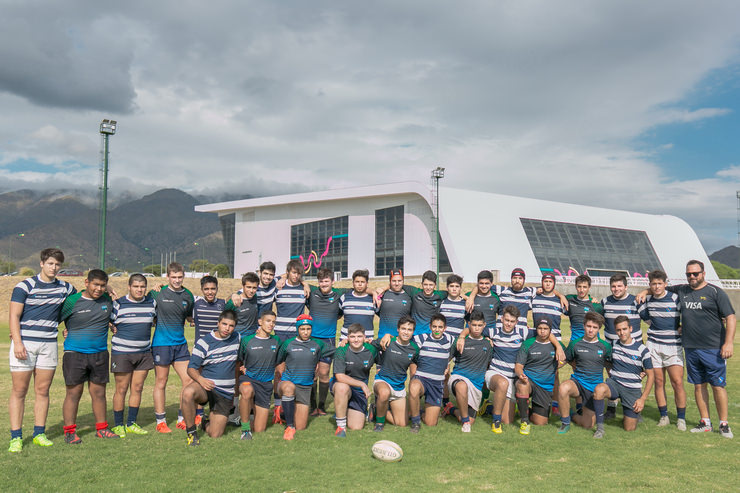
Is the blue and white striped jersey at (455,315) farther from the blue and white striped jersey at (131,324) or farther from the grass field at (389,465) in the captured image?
the blue and white striped jersey at (131,324)

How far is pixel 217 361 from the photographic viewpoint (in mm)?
6051

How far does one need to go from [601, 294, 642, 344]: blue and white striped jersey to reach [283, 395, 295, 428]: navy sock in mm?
4211

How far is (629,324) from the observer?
663cm

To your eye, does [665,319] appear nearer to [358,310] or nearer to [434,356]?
[434,356]

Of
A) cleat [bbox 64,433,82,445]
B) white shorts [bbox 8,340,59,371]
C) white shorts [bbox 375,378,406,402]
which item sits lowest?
cleat [bbox 64,433,82,445]

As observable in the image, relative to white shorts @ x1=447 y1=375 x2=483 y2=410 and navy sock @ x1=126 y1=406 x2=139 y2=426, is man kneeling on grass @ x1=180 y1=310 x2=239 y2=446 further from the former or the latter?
white shorts @ x1=447 y1=375 x2=483 y2=410

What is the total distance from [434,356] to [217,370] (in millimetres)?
2581

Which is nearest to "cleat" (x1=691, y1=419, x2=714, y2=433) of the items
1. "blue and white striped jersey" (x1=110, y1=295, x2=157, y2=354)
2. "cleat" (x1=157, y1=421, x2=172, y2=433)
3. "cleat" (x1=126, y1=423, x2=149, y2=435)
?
"cleat" (x1=157, y1=421, x2=172, y2=433)

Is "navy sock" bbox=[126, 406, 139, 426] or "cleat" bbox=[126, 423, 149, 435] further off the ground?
"navy sock" bbox=[126, 406, 139, 426]

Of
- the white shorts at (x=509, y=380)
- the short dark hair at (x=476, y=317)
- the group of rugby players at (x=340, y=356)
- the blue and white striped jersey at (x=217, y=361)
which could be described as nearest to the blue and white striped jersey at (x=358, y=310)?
the group of rugby players at (x=340, y=356)

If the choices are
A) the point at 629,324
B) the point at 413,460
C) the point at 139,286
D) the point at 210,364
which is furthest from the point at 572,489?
the point at 139,286

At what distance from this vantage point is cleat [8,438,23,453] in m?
5.31

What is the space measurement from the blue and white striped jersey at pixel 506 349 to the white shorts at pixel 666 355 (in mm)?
1606

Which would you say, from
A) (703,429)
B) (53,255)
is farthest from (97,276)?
(703,429)
